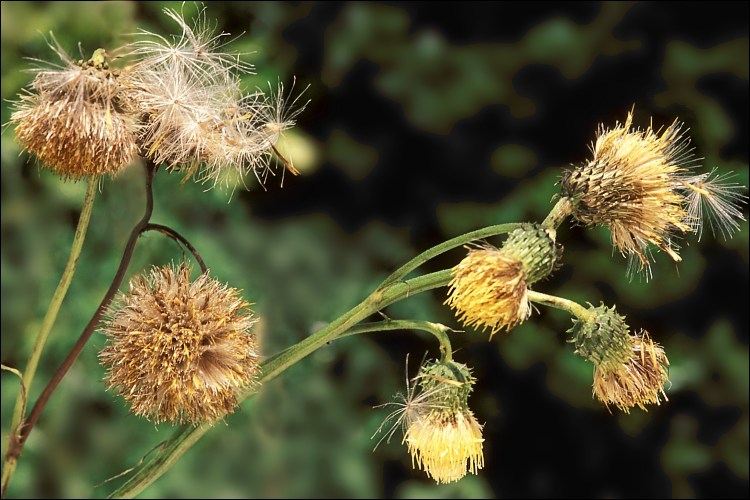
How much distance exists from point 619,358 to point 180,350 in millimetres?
263

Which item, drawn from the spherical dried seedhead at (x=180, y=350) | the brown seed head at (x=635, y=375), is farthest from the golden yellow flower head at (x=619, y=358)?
the spherical dried seedhead at (x=180, y=350)

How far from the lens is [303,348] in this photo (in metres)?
0.55

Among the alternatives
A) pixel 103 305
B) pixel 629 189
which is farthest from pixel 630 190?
pixel 103 305

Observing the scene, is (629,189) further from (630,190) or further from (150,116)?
(150,116)

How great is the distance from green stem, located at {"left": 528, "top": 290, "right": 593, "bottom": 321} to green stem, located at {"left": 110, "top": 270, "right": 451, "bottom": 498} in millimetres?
52

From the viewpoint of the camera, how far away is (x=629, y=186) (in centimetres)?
49

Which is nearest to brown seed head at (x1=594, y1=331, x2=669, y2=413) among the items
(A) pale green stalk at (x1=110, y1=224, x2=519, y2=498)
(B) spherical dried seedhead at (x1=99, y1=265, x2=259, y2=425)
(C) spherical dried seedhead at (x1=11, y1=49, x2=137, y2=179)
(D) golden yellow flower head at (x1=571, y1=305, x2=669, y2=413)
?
(D) golden yellow flower head at (x1=571, y1=305, x2=669, y2=413)

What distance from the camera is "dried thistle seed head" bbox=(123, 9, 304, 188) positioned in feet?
1.75

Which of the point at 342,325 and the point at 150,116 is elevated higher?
the point at 150,116

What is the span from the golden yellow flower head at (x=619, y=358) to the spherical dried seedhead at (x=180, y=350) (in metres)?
0.21

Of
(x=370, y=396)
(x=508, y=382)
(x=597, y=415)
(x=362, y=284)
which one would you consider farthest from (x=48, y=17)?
(x=597, y=415)

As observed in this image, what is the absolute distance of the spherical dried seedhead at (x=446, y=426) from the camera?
529 mm

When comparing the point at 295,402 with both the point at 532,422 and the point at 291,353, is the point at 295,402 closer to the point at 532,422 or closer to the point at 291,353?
the point at 532,422

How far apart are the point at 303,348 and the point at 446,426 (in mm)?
106
